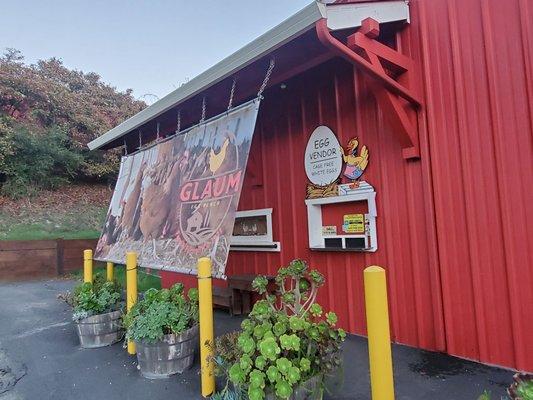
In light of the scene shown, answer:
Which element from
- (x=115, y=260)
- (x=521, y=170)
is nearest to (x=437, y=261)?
(x=521, y=170)

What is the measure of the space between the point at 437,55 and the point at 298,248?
253 cm

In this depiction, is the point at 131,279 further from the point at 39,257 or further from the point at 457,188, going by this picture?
the point at 39,257

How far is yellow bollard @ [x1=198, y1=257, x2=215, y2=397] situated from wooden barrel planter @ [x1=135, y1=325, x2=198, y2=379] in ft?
1.30

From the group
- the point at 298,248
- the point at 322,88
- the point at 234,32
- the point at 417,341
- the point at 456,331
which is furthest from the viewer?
the point at 234,32

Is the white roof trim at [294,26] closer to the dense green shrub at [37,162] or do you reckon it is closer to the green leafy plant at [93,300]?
the green leafy plant at [93,300]

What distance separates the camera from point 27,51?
1402 centimetres

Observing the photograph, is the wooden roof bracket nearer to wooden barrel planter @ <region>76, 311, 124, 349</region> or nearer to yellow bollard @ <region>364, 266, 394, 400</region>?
yellow bollard @ <region>364, 266, 394, 400</region>

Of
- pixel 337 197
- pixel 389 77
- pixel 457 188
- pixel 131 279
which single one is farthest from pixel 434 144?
pixel 131 279

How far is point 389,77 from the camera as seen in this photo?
2.92 m

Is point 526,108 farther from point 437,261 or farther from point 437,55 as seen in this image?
point 437,261

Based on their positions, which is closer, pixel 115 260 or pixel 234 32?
pixel 115 260

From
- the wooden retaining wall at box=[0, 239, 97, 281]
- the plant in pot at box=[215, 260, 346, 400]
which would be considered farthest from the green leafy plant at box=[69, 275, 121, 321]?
the wooden retaining wall at box=[0, 239, 97, 281]

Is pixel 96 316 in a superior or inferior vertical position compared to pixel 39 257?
inferior

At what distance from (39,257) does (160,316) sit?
7.88 m
